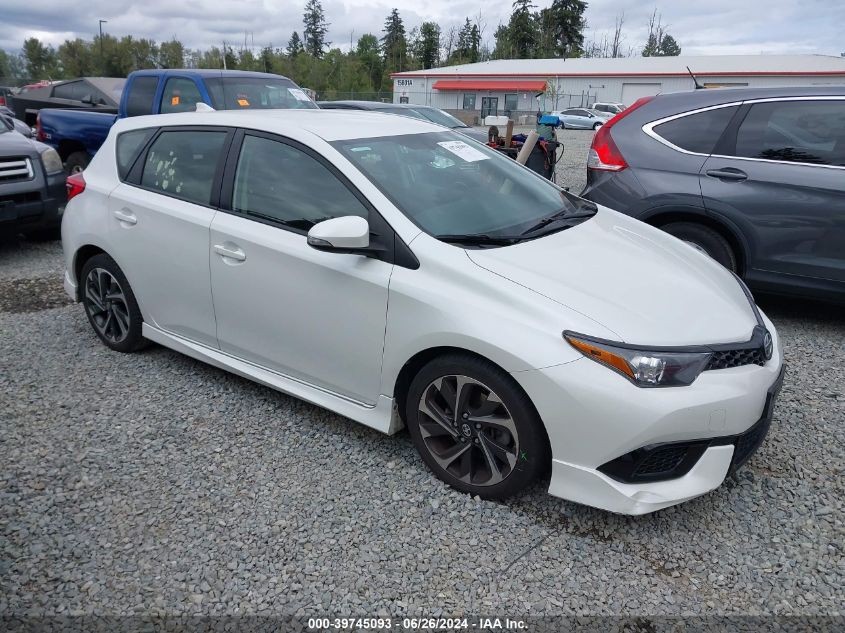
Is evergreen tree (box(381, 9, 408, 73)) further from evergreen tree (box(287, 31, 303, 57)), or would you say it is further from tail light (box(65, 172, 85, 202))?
tail light (box(65, 172, 85, 202))

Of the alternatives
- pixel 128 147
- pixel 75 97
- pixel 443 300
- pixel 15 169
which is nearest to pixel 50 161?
pixel 15 169

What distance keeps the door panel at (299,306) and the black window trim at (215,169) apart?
6.4 inches

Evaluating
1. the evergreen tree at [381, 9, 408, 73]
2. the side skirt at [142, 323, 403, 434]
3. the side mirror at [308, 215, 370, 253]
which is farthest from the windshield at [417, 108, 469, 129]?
the evergreen tree at [381, 9, 408, 73]

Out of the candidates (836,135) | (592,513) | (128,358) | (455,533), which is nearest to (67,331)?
(128,358)

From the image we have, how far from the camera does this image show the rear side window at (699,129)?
4801mm

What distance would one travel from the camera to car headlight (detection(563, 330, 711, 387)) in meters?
2.36

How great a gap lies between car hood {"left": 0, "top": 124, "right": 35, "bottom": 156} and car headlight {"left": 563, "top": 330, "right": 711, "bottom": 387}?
6.44m

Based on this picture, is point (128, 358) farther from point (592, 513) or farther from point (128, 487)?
point (592, 513)

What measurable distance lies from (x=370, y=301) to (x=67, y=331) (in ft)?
9.89

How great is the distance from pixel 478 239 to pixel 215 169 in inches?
62.8

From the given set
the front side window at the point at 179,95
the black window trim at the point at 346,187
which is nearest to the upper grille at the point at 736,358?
the black window trim at the point at 346,187

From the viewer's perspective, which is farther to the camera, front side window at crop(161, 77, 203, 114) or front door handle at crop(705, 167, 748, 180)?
front side window at crop(161, 77, 203, 114)

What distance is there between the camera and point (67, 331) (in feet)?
15.3

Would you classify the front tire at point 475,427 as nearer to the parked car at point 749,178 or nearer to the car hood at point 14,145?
the parked car at point 749,178
